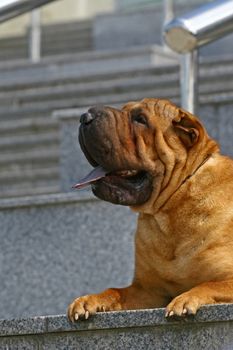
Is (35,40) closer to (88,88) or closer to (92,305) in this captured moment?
(88,88)

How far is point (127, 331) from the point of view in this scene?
568 centimetres

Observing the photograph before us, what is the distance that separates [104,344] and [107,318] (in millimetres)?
108

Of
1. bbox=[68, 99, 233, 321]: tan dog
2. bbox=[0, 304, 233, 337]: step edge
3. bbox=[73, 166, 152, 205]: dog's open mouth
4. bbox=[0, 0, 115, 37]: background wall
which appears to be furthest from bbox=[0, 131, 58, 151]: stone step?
bbox=[0, 304, 233, 337]: step edge

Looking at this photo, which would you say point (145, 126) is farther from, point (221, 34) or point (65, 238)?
point (65, 238)

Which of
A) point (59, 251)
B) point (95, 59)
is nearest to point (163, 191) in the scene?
point (59, 251)

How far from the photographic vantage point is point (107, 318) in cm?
575

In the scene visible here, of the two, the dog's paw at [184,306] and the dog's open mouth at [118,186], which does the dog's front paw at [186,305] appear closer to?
the dog's paw at [184,306]

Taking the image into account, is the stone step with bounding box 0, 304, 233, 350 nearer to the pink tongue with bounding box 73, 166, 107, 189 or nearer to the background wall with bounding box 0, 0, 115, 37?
the pink tongue with bounding box 73, 166, 107, 189

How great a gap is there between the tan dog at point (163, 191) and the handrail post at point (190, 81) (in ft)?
4.95

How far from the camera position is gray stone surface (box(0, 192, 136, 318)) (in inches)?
329

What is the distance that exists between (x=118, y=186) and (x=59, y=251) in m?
2.16

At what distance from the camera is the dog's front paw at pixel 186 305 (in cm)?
559

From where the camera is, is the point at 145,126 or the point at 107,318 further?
the point at 145,126

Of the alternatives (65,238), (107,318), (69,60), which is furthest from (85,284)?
(69,60)
